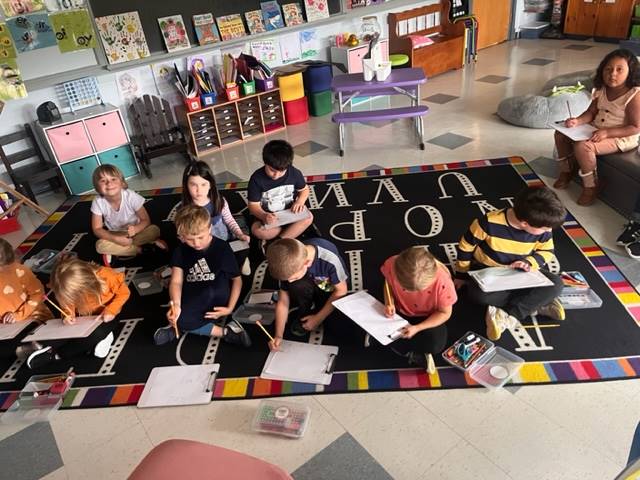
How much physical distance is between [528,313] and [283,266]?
3.45 feet

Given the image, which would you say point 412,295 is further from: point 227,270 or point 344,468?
point 227,270

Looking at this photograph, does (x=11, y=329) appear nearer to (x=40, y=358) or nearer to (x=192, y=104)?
(x=40, y=358)

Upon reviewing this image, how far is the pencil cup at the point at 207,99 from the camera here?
13.1ft

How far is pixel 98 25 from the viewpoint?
3633mm

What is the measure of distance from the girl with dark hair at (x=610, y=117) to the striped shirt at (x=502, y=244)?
1034 mm

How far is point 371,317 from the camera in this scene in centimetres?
183

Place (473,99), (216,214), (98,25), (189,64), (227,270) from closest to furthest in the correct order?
(227,270) → (216,214) → (98,25) → (189,64) → (473,99)

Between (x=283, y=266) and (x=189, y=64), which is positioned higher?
(x=189, y=64)

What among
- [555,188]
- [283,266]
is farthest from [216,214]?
[555,188]

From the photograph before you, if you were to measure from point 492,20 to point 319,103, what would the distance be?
10.4ft

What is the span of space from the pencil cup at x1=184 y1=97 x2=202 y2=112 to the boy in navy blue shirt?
1.65 m

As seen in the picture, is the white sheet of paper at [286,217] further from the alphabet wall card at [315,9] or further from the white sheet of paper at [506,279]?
the alphabet wall card at [315,9]

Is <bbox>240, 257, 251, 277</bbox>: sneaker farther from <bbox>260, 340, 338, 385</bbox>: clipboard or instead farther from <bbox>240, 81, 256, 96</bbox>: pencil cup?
<bbox>240, 81, 256, 96</bbox>: pencil cup

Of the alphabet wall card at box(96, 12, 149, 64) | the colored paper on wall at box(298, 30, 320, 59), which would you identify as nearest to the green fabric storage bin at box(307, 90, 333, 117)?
the colored paper on wall at box(298, 30, 320, 59)
